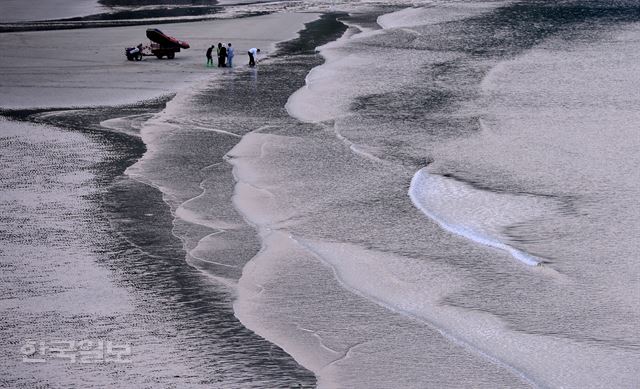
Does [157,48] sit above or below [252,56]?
above

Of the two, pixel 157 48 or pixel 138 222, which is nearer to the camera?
pixel 138 222

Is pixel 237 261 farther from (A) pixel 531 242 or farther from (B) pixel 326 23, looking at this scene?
(B) pixel 326 23

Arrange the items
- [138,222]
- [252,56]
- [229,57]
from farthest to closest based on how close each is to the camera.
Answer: [229,57]
[252,56]
[138,222]

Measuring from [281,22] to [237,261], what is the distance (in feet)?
110

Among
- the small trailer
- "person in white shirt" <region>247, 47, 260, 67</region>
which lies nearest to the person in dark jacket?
"person in white shirt" <region>247, 47, 260, 67</region>

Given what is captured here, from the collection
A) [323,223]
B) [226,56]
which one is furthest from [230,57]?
[323,223]

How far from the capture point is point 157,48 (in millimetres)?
35531

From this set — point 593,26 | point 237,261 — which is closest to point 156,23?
point 593,26

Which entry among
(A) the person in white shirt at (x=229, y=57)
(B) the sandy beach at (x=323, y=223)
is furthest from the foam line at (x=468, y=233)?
(A) the person in white shirt at (x=229, y=57)

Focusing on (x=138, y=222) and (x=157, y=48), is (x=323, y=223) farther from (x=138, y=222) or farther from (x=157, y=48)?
(x=157, y=48)

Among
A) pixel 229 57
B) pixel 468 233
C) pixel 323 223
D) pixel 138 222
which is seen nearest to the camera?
pixel 468 233

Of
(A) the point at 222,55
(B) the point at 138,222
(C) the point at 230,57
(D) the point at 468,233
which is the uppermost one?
(A) the point at 222,55

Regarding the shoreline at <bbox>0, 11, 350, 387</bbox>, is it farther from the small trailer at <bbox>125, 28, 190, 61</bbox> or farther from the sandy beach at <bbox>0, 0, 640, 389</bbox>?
the small trailer at <bbox>125, 28, 190, 61</bbox>

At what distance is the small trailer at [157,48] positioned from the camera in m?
35.1
